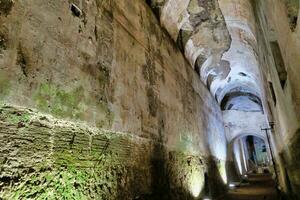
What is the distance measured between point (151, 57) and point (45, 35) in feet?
9.44

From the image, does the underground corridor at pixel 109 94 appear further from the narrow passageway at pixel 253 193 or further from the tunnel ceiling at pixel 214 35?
the narrow passageway at pixel 253 193

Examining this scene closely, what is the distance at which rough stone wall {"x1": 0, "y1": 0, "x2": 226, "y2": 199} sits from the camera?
6.66ft

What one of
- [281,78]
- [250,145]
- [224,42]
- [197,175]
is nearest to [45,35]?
[281,78]

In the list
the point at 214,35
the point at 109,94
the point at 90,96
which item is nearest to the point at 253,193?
the point at 214,35

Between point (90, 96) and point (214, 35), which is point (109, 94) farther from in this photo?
point (214, 35)

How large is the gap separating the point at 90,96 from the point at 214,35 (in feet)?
21.4

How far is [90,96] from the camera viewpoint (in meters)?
2.89

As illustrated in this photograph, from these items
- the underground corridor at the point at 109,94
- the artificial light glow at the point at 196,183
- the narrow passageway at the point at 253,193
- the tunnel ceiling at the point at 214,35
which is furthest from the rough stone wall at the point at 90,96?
the narrow passageway at the point at 253,193

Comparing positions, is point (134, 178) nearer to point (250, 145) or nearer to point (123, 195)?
point (123, 195)

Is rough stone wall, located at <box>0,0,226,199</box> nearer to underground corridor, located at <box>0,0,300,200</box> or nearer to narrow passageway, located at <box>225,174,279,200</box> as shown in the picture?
underground corridor, located at <box>0,0,300,200</box>

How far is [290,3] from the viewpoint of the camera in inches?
88.4

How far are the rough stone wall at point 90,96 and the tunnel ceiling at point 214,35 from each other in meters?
1.12

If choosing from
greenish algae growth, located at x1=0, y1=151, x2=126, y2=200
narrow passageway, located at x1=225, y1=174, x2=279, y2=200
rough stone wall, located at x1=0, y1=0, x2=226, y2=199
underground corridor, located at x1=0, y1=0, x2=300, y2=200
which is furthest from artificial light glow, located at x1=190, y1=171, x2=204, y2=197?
greenish algae growth, located at x1=0, y1=151, x2=126, y2=200

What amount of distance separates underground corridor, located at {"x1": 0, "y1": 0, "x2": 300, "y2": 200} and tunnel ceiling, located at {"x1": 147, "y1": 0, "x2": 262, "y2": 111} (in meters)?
0.06
